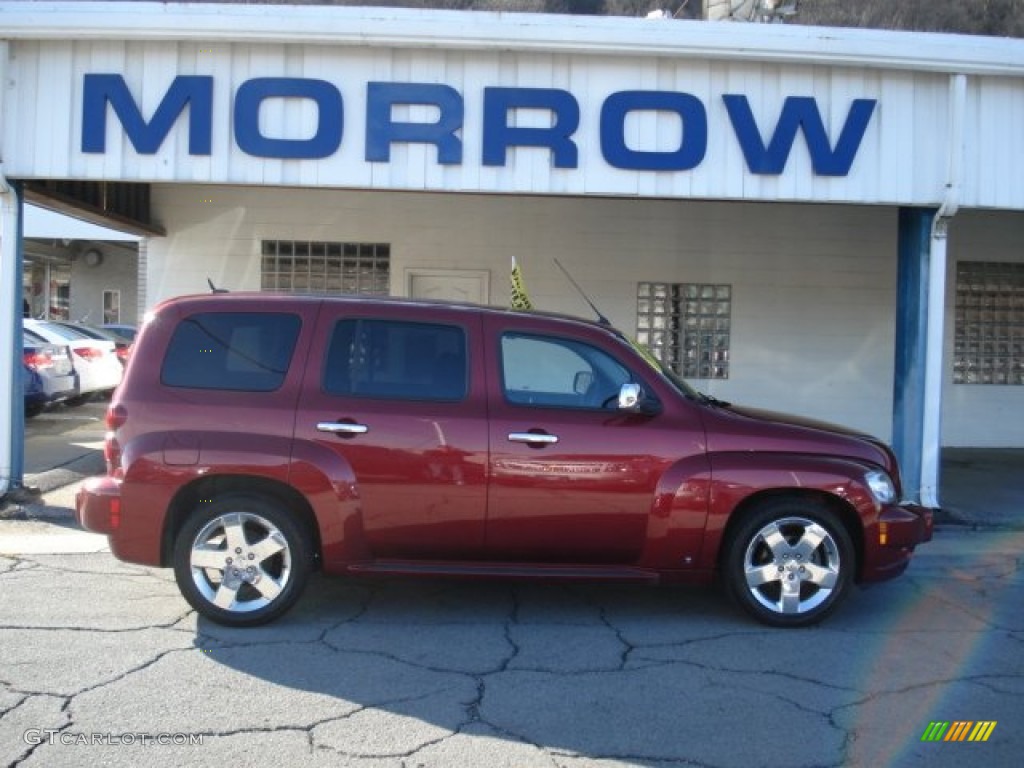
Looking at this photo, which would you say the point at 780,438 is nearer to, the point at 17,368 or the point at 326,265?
the point at 17,368

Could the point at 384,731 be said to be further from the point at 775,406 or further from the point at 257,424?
the point at 775,406

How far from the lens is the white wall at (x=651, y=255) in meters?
12.4

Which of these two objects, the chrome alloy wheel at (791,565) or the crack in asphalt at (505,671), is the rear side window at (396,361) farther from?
the chrome alloy wheel at (791,565)

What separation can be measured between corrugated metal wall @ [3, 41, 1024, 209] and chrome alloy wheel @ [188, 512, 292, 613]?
388cm

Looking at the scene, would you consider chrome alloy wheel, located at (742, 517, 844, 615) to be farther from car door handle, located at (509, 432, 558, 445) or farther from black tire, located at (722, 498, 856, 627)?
car door handle, located at (509, 432, 558, 445)

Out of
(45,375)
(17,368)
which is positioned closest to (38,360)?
(45,375)

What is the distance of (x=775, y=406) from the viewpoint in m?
12.8

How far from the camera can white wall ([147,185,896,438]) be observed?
12.4 metres

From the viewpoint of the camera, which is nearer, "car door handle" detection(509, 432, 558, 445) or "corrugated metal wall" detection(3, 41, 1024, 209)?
"car door handle" detection(509, 432, 558, 445)

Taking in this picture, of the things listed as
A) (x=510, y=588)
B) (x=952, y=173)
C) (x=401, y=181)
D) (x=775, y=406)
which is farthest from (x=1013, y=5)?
(x=510, y=588)

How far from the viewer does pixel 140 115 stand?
8172mm

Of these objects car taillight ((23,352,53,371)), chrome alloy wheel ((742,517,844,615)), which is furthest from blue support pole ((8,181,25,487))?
chrome alloy wheel ((742,517,844,615))

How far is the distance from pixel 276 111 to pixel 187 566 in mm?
4412

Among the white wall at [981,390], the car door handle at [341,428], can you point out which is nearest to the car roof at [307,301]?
the car door handle at [341,428]
